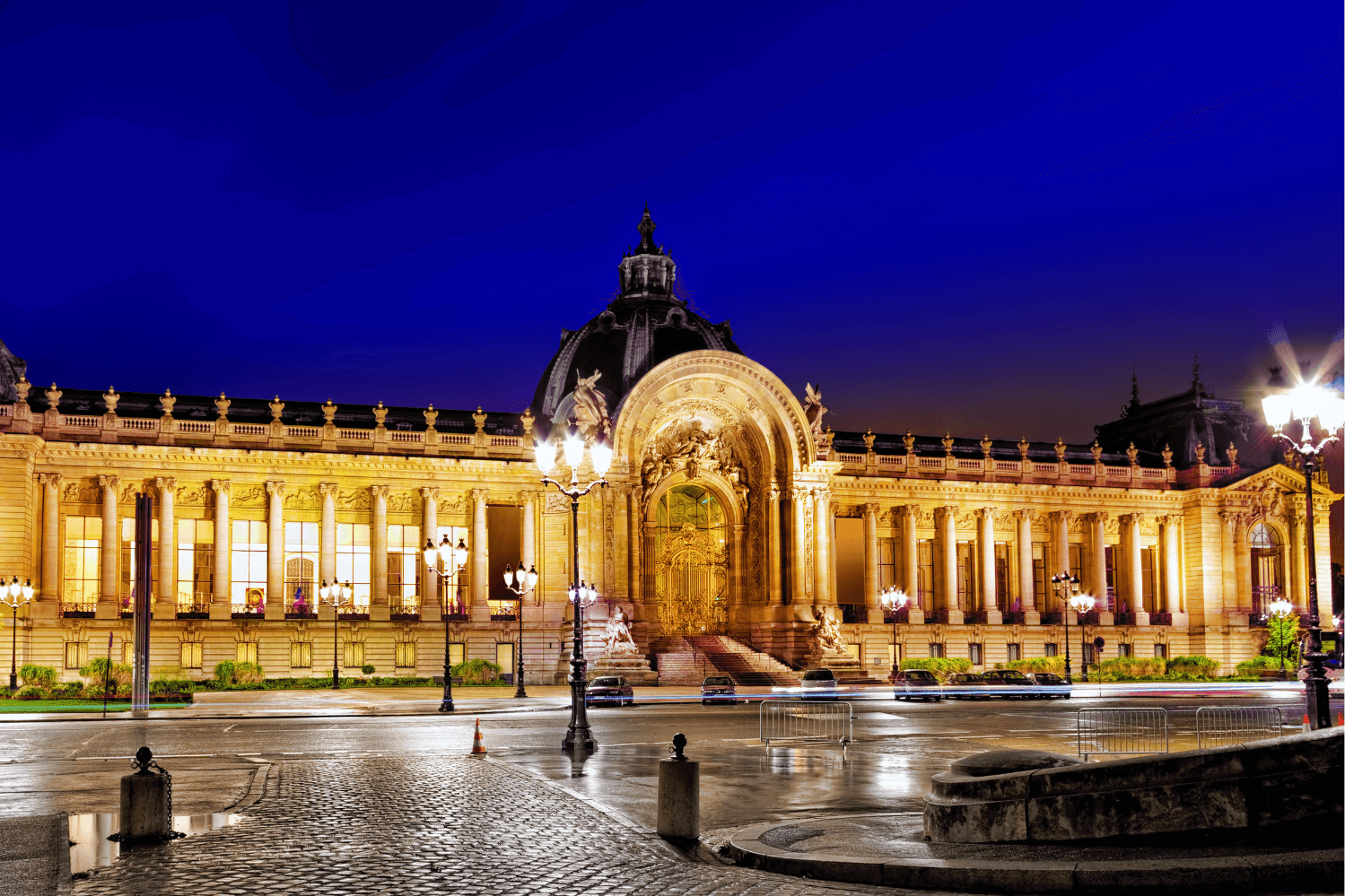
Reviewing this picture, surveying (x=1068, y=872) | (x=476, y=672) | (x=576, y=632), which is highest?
(x=576, y=632)

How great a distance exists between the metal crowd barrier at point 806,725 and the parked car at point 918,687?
1625 centimetres

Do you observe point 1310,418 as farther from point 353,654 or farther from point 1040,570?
point 1040,570

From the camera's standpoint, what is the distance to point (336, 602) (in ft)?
198

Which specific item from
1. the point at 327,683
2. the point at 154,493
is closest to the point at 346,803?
the point at 327,683

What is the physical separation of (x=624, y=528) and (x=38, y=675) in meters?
26.0

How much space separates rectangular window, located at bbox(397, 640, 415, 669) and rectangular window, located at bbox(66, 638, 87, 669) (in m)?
13.8

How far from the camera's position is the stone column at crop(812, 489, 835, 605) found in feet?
217

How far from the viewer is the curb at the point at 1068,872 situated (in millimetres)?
9516

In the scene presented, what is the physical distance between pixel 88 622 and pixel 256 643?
728cm

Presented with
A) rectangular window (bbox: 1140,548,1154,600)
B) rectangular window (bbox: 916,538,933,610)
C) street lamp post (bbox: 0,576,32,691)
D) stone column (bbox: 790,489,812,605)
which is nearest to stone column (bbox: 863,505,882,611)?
rectangular window (bbox: 916,538,933,610)

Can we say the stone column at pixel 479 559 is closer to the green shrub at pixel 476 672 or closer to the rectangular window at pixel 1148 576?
the green shrub at pixel 476 672

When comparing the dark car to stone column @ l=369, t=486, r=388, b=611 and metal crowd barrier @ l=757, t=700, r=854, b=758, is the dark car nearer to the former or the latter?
metal crowd barrier @ l=757, t=700, r=854, b=758

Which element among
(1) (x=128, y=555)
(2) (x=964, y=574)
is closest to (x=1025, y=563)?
(2) (x=964, y=574)

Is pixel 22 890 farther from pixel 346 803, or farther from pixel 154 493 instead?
pixel 154 493
